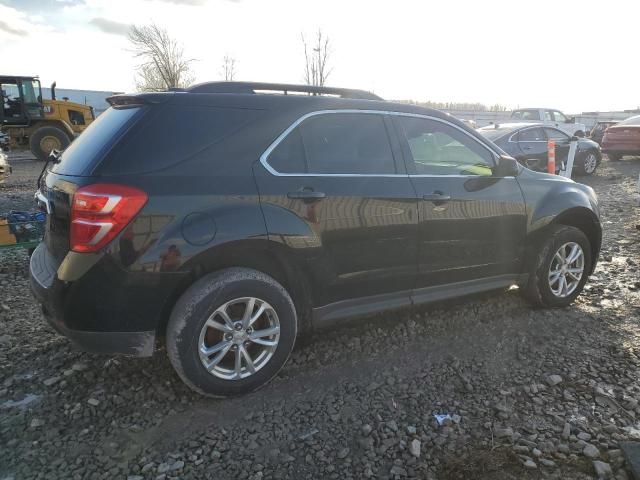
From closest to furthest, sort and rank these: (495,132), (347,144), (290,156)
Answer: (290,156), (347,144), (495,132)

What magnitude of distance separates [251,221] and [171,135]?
2.16 feet

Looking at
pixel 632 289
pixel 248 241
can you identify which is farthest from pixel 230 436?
pixel 632 289

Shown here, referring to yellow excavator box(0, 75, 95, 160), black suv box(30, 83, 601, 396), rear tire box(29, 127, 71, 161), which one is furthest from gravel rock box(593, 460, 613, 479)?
rear tire box(29, 127, 71, 161)

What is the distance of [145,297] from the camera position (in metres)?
2.52

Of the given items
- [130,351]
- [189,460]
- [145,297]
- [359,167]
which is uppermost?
[359,167]

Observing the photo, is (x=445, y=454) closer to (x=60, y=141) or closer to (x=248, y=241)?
(x=248, y=241)

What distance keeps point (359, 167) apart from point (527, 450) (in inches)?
75.4

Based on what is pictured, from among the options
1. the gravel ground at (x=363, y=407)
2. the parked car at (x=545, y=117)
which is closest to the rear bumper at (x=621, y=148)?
the parked car at (x=545, y=117)

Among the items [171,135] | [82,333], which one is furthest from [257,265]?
[82,333]

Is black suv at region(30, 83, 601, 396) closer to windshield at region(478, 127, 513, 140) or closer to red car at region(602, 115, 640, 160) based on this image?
windshield at region(478, 127, 513, 140)

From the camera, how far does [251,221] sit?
2.69 metres

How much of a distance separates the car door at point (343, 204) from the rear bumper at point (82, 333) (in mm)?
933

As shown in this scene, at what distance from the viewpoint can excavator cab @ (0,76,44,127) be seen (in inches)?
626

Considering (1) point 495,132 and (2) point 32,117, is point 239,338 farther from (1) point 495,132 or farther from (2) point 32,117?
(2) point 32,117
